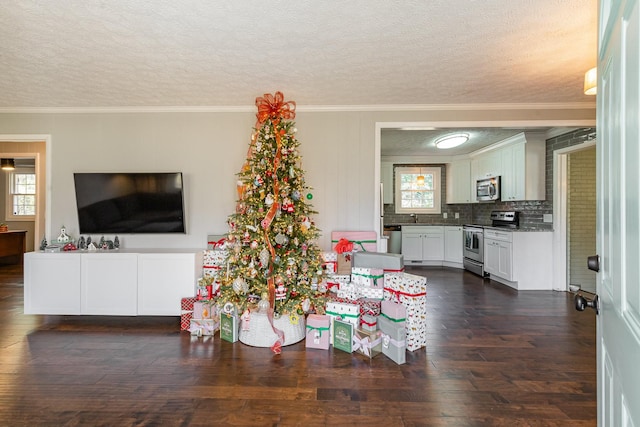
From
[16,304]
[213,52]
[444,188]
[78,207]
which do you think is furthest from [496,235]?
[16,304]

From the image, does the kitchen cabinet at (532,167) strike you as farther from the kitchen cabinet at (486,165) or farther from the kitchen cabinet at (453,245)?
the kitchen cabinet at (453,245)

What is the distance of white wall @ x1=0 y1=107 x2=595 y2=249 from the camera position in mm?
4121

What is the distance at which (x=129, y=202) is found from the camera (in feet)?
13.0

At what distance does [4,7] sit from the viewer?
2164 millimetres

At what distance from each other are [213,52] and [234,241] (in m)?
1.59

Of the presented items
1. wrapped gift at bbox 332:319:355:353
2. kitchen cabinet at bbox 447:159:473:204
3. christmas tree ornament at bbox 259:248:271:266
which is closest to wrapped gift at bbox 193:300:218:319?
christmas tree ornament at bbox 259:248:271:266

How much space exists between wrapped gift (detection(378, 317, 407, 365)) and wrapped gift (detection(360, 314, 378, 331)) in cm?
8

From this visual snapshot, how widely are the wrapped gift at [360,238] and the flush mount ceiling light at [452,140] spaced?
2.64 meters

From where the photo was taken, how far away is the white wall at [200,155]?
4121mm

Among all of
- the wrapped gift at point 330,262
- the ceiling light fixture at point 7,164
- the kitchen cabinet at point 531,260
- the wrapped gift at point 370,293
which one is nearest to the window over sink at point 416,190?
the kitchen cabinet at point 531,260

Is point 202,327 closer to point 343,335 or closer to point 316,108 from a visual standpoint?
point 343,335

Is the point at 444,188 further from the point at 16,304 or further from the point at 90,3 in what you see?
the point at 16,304

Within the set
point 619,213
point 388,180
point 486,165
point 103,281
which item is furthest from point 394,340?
point 388,180

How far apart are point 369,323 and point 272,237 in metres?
1.09
